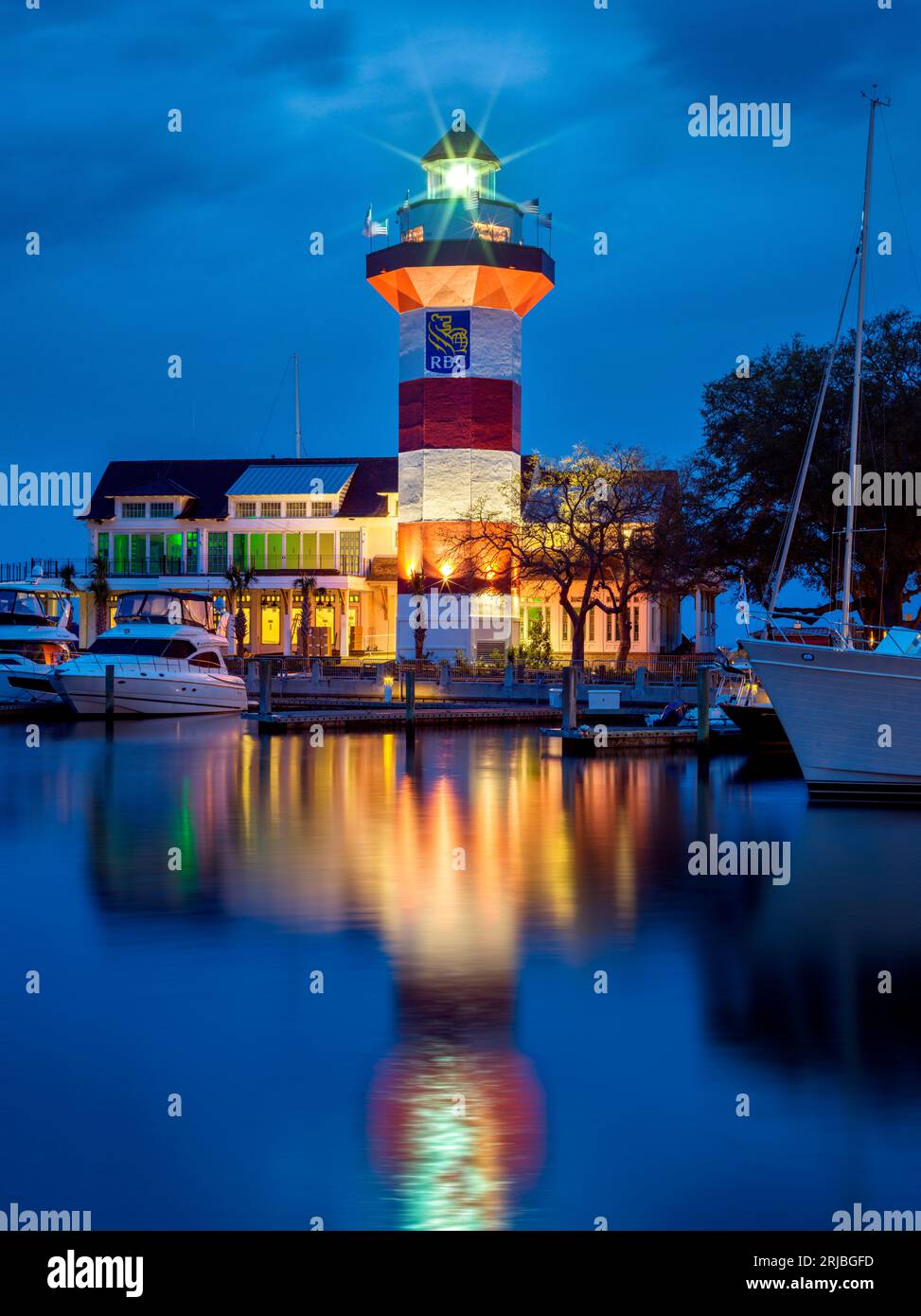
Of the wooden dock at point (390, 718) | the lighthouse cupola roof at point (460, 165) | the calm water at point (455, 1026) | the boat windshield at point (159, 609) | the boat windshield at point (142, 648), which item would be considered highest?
the lighthouse cupola roof at point (460, 165)

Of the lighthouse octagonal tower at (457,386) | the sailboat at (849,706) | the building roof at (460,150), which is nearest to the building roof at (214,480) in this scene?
the lighthouse octagonal tower at (457,386)

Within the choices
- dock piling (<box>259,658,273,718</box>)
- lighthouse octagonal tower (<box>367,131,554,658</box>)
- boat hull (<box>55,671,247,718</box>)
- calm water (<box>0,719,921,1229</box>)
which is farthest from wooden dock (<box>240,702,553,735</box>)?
calm water (<box>0,719,921,1229</box>)

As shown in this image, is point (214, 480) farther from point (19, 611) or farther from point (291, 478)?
point (19, 611)

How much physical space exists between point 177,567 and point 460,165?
23351mm

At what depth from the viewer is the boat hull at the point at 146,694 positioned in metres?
52.7

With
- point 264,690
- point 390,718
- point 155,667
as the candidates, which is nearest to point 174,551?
point 155,667

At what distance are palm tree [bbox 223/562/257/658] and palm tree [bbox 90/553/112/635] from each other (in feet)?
18.2

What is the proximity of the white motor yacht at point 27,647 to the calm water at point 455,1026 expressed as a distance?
105 feet

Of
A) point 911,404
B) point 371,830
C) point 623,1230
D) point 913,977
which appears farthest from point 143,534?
point 623,1230

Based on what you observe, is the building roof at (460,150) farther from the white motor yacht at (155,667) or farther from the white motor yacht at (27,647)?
the white motor yacht at (27,647)

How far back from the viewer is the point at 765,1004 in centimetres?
1275

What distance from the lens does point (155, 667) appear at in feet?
178
